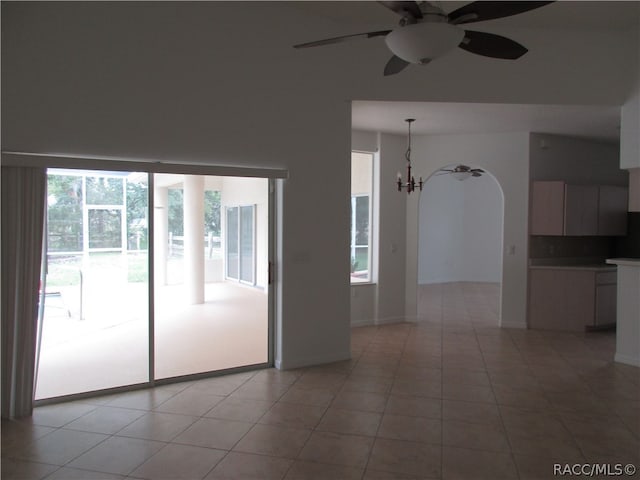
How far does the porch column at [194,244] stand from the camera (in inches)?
291

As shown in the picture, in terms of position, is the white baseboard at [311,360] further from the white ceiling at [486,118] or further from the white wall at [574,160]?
the white wall at [574,160]

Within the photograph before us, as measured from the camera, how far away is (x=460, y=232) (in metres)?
12.3

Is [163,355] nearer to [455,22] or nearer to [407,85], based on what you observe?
[407,85]

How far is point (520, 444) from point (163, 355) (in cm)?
367

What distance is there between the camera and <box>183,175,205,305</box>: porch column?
7383mm

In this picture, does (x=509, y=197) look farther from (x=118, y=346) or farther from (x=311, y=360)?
(x=118, y=346)

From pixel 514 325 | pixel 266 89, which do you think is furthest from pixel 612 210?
pixel 266 89

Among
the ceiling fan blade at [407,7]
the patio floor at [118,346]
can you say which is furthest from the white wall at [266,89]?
the ceiling fan blade at [407,7]

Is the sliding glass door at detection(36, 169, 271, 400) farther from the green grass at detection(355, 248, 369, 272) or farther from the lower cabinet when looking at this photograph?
the lower cabinet

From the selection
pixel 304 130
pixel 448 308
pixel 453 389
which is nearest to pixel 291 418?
pixel 453 389

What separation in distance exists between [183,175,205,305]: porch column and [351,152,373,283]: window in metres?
2.41

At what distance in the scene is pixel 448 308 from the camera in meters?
8.59

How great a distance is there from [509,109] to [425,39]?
3471 millimetres

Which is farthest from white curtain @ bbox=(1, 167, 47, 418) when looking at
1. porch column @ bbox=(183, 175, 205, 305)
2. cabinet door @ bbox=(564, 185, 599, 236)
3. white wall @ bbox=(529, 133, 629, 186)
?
cabinet door @ bbox=(564, 185, 599, 236)
